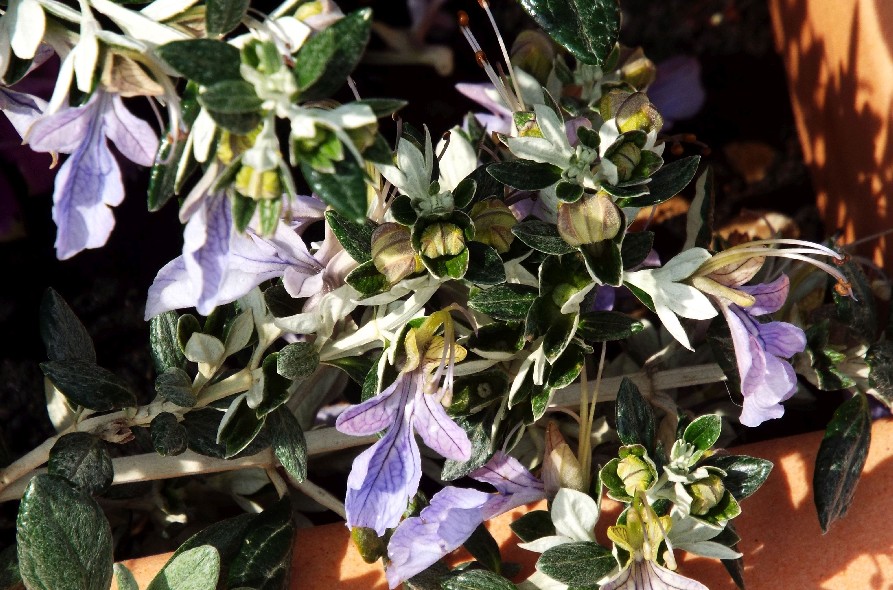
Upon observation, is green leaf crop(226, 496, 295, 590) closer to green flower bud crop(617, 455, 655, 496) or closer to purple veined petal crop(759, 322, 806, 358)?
green flower bud crop(617, 455, 655, 496)

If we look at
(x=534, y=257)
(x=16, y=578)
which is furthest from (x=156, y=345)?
(x=534, y=257)

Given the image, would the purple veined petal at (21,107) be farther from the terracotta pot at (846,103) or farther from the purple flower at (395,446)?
the terracotta pot at (846,103)

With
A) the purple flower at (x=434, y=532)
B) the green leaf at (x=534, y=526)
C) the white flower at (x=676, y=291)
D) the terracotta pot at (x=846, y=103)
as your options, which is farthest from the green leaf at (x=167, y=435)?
the terracotta pot at (x=846, y=103)

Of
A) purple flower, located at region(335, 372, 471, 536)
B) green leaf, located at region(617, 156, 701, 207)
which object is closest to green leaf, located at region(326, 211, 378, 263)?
purple flower, located at region(335, 372, 471, 536)

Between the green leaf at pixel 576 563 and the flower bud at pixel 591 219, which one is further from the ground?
the flower bud at pixel 591 219

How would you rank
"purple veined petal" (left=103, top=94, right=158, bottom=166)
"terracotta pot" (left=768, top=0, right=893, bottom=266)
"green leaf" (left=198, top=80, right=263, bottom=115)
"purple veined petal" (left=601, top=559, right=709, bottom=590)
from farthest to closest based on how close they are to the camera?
"terracotta pot" (left=768, top=0, right=893, bottom=266) < "purple veined petal" (left=601, top=559, right=709, bottom=590) < "purple veined petal" (left=103, top=94, right=158, bottom=166) < "green leaf" (left=198, top=80, right=263, bottom=115)

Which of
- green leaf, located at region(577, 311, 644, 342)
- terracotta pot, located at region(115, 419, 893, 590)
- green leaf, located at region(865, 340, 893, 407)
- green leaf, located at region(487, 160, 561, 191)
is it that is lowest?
terracotta pot, located at region(115, 419, 893, 590)

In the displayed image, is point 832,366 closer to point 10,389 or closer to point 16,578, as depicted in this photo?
point 16,578
